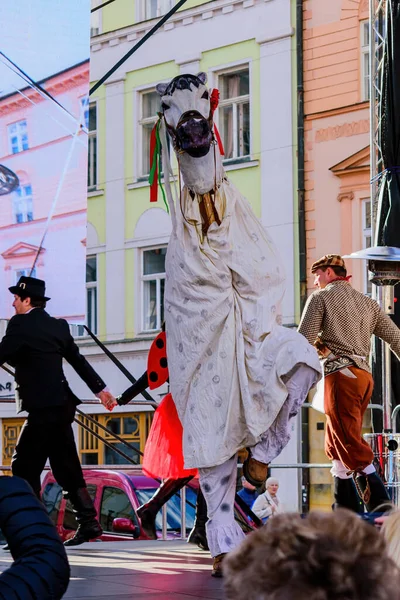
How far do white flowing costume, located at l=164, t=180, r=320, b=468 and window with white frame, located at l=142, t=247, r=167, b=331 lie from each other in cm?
2042

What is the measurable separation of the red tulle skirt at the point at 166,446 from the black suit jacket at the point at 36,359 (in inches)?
36.6

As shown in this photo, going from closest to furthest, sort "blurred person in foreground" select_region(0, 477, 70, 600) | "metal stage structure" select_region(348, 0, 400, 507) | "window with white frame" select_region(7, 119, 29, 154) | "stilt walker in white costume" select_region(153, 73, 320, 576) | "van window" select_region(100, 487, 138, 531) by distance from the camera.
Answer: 1. "blurred person in foreground" select_region(0, 477, 70, 600)
2. "stilt walker in white costume" select_region(153, 73, 320, 576)
3. "metal stage structure" select_region(348, 0, 400, 507)
4. "window with white frame" select_region(7, 119, 29, 154)
5. "van window" select_region(100, 487, 138, 531)

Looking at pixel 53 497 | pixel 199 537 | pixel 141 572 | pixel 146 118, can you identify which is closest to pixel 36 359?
pixel 199 537

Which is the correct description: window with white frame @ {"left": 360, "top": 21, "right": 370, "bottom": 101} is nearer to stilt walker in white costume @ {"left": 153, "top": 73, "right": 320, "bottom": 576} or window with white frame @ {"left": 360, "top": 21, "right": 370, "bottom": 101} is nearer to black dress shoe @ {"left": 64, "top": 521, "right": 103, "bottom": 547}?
black dress shoe @ {"left": 64, "top": 521, "right": 103, "bottom": 547}

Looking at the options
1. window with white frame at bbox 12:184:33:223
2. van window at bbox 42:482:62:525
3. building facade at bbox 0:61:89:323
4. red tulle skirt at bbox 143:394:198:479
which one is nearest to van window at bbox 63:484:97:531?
van window at bbox 42:482:62:525

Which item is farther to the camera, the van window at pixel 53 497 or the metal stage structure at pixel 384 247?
the van window at pixel 53 497

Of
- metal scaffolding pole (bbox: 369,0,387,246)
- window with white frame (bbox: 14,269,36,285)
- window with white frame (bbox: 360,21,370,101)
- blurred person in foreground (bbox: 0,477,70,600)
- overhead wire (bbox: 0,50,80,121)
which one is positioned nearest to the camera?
blurred person in foreground (bbox: 0,477,70,600)

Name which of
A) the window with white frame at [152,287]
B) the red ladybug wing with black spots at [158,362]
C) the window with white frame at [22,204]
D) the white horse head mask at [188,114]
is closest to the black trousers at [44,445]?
the red ladybug wing with black spots at [158,362]

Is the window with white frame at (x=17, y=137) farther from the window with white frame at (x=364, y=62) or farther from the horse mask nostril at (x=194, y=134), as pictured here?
the window with white frame at (x=364, y=62)

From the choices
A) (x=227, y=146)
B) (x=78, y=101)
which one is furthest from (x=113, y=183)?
(x=78, y=101)

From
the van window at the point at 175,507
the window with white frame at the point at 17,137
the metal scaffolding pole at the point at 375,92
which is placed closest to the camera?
the metal scaffolding pole at the point at 375,92

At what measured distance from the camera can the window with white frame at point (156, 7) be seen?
1052 inches

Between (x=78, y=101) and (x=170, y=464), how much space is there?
556cm

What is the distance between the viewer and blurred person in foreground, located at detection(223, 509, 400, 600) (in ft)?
3.97
